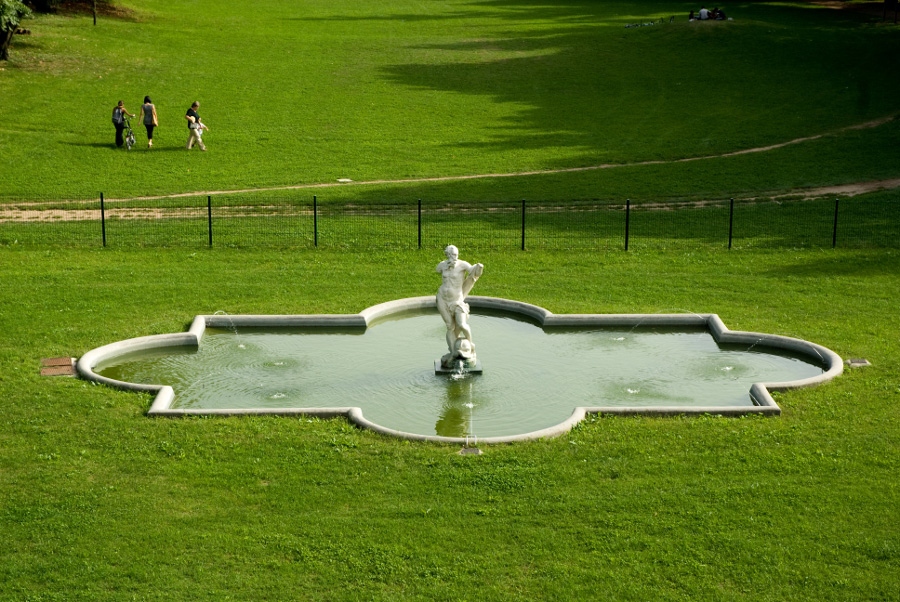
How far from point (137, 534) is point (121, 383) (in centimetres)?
565

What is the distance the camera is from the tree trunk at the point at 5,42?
53344mm

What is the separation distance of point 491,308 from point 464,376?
4676 mm

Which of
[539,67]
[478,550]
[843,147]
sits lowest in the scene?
[478,550]

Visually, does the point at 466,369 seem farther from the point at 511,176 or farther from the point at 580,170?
the point at 580,170

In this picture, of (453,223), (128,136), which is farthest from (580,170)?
(128,136)

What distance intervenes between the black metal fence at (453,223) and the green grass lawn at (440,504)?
10.4m

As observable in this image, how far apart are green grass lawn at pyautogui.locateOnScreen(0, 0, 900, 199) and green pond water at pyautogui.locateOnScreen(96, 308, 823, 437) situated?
Answer: 1749cm

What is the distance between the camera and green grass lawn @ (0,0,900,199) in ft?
137

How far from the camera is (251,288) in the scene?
24641 millimetres

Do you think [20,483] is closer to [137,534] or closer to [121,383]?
[137,534]

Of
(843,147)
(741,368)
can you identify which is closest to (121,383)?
(741,368)

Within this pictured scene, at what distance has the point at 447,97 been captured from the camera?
55.7 metres

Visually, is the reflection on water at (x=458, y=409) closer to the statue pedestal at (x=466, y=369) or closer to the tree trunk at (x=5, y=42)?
the statue pedestal at (x=466, y=369)

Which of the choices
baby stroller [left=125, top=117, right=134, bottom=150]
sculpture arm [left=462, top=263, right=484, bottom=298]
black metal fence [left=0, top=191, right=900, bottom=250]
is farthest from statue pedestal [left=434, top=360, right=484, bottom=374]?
baby stroller [left=125, top=117, right=134, bottom=150]
